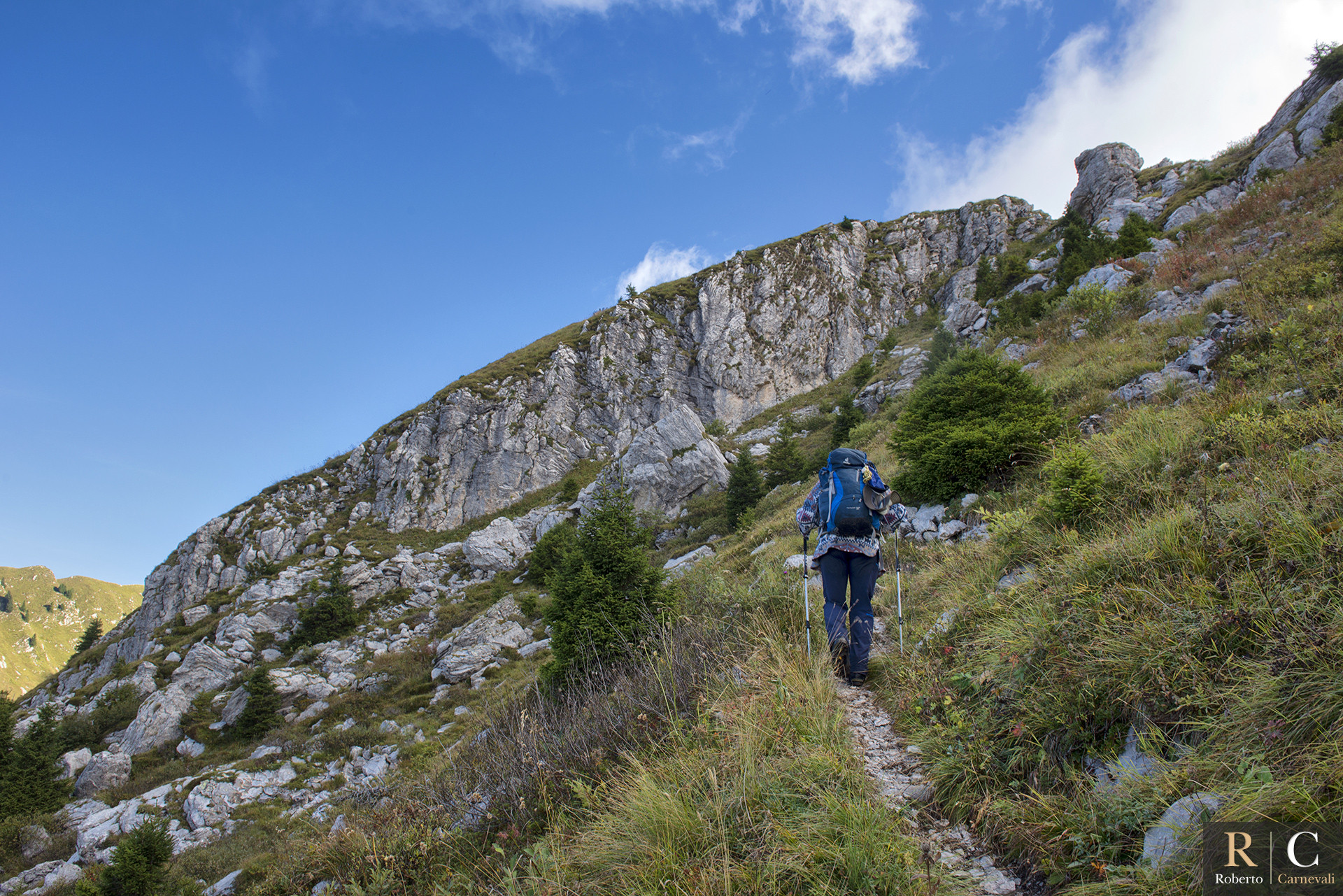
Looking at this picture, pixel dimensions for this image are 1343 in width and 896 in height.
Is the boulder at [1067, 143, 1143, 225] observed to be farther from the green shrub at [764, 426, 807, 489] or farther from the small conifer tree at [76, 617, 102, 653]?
the small conifer tree at [76, 617, 102, 653]

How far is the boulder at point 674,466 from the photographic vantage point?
1190 inches

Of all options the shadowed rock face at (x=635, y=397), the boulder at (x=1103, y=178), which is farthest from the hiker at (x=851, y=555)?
the boulder at (x=1103, y=178)

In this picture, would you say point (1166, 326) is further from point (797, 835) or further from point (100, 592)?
point (100, 592)

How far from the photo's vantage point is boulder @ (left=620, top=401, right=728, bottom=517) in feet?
99.2

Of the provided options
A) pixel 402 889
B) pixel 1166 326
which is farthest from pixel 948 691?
pixel 1166 326

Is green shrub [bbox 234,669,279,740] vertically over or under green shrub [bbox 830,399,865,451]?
under

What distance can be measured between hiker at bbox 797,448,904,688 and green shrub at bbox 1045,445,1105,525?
165 centimetres

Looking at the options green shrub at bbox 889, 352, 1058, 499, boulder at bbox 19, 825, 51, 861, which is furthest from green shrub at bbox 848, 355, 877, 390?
boulder at bbox 19, 825, 51, 861

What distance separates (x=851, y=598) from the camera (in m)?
5.03

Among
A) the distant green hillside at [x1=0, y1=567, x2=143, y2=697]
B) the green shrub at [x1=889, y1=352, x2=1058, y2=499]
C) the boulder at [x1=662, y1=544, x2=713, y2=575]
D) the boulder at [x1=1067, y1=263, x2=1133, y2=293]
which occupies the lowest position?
the distant green hillside at [x1=0, y1=567, x2=143, y2=697]

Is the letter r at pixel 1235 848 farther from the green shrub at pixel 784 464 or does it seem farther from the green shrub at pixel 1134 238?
the green shrub at pixel 784 464

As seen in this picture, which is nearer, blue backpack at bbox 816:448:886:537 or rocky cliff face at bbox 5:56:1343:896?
blue backpack at bbox 816:448:886:537

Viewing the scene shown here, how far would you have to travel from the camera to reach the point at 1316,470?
341 cm

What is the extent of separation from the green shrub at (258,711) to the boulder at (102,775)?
2.77 m
